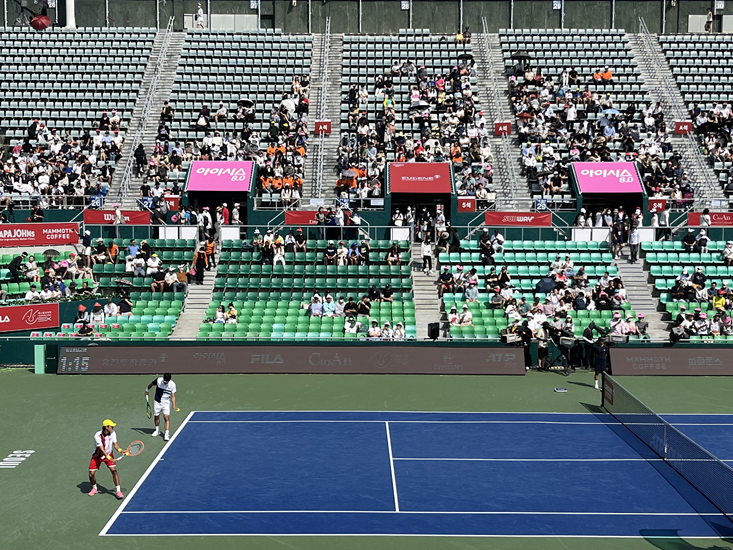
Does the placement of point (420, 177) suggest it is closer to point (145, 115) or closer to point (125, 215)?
point (125, 215)

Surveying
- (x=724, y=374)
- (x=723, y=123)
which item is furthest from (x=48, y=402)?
(x=723, y=123)

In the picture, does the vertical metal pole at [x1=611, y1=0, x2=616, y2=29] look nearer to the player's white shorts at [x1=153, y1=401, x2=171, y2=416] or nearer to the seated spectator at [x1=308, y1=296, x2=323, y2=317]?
the seated spectator at [x1=308, y1=296, x2=323, y2=317]

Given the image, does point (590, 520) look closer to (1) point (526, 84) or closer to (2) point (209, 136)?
(2) point (209, 136)

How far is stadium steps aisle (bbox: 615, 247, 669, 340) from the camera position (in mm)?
30953

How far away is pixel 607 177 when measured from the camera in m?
39.9

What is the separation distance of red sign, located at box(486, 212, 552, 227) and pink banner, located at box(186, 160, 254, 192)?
11.4 m

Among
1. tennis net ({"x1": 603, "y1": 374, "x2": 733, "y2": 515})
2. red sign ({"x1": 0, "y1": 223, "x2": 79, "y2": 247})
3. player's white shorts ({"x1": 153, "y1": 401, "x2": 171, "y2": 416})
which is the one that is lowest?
tennis net ({"x1": 603, "y1": 374, "x2": 733, "y2": 515})

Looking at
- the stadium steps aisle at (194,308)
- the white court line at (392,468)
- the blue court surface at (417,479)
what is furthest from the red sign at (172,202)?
the white court line at (392,468)

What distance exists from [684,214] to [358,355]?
1896 centimetres

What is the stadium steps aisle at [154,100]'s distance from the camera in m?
41.2

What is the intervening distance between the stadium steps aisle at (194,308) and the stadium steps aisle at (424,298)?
26.1ft

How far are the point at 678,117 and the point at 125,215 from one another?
2932cm

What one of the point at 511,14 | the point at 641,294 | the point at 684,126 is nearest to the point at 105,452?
the point at 641,294

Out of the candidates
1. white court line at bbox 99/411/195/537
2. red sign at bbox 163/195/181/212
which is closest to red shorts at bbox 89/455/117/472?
white court line at bbox 99/411/195/537
